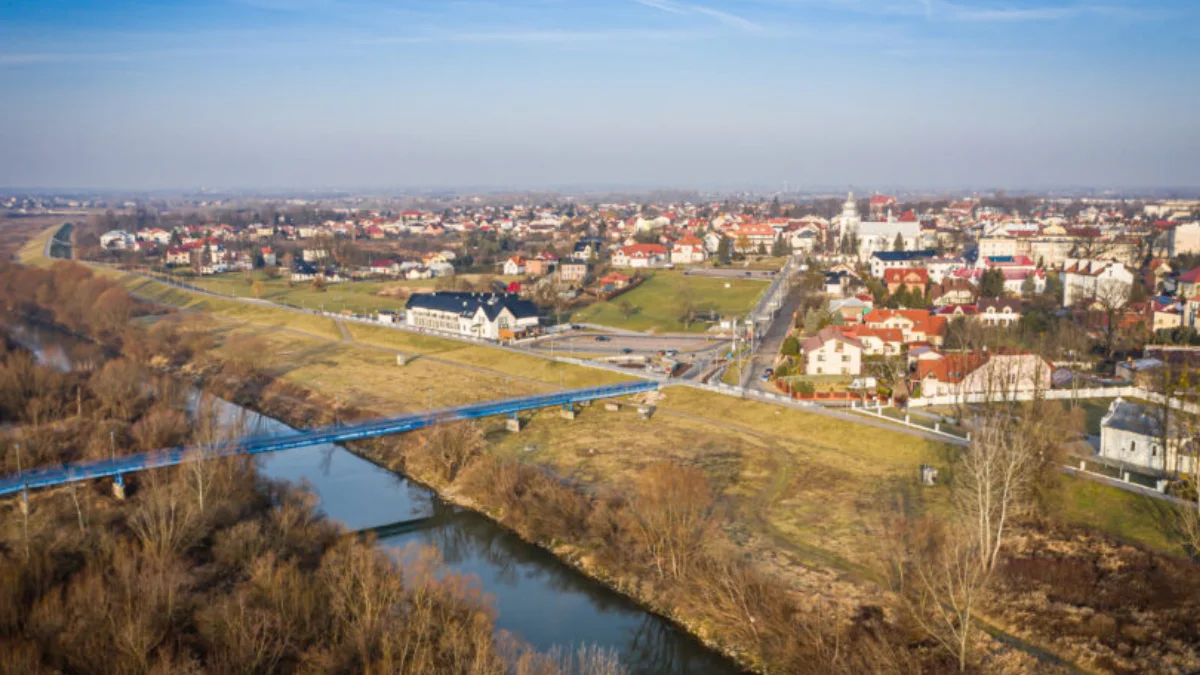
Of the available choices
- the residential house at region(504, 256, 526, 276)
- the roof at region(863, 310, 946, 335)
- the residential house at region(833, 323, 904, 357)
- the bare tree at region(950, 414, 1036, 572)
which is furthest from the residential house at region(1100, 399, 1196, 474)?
the residential house at region(504, 256, 526, 276)

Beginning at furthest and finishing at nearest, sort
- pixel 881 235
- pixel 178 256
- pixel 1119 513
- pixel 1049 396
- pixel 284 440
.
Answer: pixel 178 256 < pixel 881 235 < pixel 1049 396 < pixel 284 440 < pixel 1119 513

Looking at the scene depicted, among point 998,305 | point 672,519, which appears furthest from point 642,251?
point 672,519

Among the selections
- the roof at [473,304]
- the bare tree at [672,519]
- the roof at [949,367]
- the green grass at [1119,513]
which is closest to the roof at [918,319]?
the roof at [949,367]

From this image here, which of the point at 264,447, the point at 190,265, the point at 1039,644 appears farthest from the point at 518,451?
the point at 190,265

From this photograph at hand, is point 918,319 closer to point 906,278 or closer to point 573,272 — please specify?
point 906,278

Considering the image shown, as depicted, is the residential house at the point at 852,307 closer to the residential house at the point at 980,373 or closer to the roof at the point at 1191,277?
the residential house at the point at 980,373
